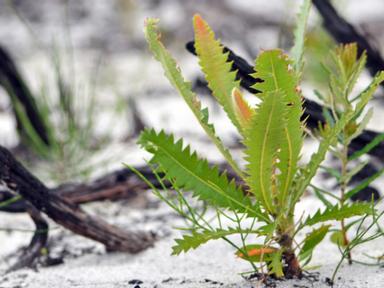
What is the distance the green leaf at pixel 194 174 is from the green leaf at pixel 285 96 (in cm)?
9

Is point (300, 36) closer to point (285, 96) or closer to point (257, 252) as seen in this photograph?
point (285, 96)

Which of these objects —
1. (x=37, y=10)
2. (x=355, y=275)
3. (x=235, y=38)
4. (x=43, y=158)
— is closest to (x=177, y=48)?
(x=235, y=38)

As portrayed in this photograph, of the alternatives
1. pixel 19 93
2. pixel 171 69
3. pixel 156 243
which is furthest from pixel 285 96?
pixel 19 93

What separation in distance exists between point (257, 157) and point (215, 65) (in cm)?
20

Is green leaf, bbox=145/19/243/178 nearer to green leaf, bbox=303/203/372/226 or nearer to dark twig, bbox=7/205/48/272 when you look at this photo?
green leaf, bbox=303/203/372/226

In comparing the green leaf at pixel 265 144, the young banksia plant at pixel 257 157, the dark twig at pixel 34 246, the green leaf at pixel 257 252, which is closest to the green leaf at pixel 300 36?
the young banksia plant at pixel 257 157

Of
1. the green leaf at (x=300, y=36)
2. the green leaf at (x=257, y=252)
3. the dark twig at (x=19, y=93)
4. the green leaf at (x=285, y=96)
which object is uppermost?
the dark twig at (x=19, y=93)

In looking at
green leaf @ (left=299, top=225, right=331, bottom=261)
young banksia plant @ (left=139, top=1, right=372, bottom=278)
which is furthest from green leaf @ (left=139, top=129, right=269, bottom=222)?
green leaf @ (left=299, top=225, right=331, bottom=261)

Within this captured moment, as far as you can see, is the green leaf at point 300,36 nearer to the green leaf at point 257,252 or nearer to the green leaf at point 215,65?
the green leaf at point 215,65

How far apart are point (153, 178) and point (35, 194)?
377 mm

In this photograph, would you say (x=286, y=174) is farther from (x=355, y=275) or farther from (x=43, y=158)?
(x=43, y=158)

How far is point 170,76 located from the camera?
1165 millimetres

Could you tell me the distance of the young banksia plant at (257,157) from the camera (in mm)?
1098

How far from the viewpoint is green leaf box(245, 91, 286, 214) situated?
1048 mm
